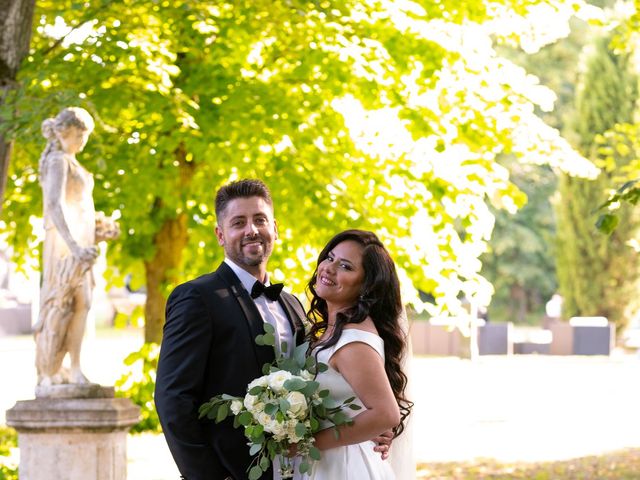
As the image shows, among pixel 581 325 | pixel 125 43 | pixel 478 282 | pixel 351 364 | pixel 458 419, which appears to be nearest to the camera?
pixel 351 364

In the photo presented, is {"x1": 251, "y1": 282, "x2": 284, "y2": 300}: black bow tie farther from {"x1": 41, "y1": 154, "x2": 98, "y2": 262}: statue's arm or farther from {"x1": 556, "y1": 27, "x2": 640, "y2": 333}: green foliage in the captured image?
{"x1": 556, "y1": 27, "x2": 640, "y2": 333}: green foliage

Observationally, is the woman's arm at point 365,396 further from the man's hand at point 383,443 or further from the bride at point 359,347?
the man's hand at point 383,443

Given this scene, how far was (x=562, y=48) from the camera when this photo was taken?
4872 cm

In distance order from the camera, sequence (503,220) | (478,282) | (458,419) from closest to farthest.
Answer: (478,282), (458,419), (503,220)

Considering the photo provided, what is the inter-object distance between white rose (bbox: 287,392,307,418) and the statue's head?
18.8ft

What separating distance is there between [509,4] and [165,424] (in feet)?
34.3

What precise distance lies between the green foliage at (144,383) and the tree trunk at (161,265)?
11.8 inches

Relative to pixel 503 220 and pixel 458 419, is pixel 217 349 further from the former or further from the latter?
pixel 503 220

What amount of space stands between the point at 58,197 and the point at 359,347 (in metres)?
5.56

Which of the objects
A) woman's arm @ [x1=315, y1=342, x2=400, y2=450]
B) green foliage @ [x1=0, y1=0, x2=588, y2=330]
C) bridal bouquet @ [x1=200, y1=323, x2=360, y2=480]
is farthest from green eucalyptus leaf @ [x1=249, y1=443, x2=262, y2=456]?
green foliage @ [x1=0, y1=0, x2=588, y2=330]

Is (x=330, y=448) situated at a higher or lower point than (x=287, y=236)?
lower

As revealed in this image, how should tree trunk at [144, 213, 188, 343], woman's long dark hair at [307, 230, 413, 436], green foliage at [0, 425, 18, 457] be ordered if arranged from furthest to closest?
tree trunk at [144, 213, 188, 343] < green foliage at [0, 425, 18, 457] < woman's long dark hair at [307, 230, 413, 436]

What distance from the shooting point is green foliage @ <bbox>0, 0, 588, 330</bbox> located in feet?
41.4

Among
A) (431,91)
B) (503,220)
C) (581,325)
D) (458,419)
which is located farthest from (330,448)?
(503,220)
